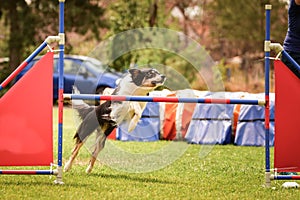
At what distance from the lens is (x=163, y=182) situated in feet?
18.9

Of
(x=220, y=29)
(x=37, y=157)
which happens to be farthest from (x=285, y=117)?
(x=220, y=29)

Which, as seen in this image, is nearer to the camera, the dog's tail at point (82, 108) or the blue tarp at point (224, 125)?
the dog's tail at point (82, 108)

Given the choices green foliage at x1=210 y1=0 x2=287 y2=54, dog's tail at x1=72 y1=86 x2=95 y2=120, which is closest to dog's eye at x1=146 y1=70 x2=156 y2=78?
dog's tail at x1=72 y1=86 x2=95 y2=120

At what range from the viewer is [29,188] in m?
5.17

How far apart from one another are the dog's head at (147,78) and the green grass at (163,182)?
0.83 metres

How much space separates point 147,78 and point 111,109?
1.45 feet

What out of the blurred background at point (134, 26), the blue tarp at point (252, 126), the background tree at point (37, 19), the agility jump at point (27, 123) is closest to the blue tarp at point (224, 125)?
the blue tarp at point (252, 126)

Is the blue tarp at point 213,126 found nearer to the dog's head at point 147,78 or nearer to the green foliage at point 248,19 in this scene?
the dog's head at point 147,78

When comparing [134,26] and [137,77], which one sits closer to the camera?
[137,77]

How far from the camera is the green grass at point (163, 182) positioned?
5012 millimetres

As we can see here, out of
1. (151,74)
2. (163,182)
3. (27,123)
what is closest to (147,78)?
(151,74)

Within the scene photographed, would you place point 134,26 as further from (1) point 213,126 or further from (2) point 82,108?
(2) point 82,108

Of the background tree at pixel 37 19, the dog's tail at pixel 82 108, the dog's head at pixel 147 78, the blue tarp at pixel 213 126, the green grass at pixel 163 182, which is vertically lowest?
the green grass at pixel 163 182

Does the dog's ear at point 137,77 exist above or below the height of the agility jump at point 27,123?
above
